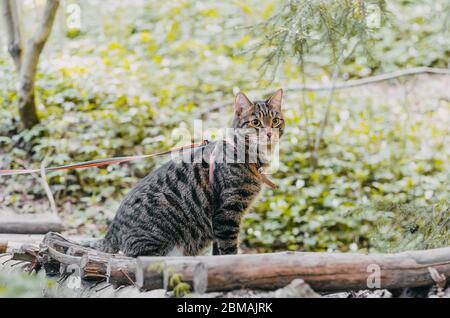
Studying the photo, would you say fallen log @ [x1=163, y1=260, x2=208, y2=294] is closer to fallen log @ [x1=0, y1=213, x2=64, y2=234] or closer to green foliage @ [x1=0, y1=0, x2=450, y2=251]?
green foliage @ [x1=0, y1=0, x2=450, y2=251]

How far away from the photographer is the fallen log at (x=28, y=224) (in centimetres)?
447

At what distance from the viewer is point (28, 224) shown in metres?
4.53

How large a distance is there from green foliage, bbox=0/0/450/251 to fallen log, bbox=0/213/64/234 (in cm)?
67

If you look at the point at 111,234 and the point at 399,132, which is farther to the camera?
the point at 399,132

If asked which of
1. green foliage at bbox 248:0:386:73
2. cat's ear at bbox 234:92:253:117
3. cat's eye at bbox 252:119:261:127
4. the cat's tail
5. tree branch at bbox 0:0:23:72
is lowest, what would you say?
the cat's tail

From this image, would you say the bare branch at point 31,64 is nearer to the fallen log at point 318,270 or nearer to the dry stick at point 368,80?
the dry stick at point 368,80

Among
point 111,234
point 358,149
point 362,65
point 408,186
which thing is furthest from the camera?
point 362,65

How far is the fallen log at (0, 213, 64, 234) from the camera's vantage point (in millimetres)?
4469

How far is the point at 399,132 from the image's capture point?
23.1ft

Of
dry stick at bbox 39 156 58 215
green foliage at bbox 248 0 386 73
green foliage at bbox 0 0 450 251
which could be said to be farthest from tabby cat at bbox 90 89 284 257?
dry stick at bbox 39 156 58 215

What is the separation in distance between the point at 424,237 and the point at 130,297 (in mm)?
2369

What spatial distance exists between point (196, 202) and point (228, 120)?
3.57 metres

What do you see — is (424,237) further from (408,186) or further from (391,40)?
(391,40)
